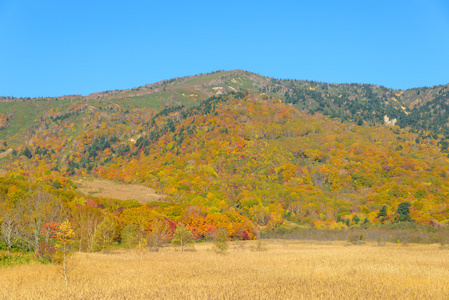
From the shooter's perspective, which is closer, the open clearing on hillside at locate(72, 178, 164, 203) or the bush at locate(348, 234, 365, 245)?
the bush at locate(348, 234, 365, 245)

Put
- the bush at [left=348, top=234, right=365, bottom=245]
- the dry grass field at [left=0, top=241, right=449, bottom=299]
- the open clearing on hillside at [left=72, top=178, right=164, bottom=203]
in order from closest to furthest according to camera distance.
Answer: the dry grass field at [left=0, top=241, right=449, bottom=299], the bush at [left=348, top=234, right=365, bottom=245], the open clearing on hillside at [left=72, top=178, right=164, bottom=203]

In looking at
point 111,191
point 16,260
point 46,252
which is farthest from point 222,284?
point 111,191

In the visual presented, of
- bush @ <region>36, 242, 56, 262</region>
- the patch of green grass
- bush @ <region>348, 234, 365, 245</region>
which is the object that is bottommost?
bush @ <region>348, 234, 365, 245</region>

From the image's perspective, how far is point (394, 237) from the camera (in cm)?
8375

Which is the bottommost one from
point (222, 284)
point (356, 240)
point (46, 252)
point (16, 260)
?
point (356, 240)

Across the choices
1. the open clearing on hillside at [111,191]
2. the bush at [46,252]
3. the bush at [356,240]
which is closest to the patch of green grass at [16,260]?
the bush at [46,252]

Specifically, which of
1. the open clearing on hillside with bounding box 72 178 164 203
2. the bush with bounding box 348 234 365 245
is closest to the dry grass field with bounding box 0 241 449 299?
the bush with bounding box 348 234 365 245

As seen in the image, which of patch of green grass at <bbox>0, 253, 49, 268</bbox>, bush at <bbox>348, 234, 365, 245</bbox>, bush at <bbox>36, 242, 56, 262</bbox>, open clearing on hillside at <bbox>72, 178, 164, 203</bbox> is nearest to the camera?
patch of green grass at <bbox>0, 253, 49, 268</bbox>

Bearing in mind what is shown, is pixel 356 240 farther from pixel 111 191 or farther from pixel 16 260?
pixel 111 191

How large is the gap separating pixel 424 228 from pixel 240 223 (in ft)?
174

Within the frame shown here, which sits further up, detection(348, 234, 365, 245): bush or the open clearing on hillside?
the open clearing on hillside

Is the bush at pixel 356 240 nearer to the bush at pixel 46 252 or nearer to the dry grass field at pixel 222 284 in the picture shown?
the dry grass field at pixel 222 284

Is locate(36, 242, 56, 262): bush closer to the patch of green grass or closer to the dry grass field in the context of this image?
the patch of green grass

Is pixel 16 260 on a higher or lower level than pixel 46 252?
lower
